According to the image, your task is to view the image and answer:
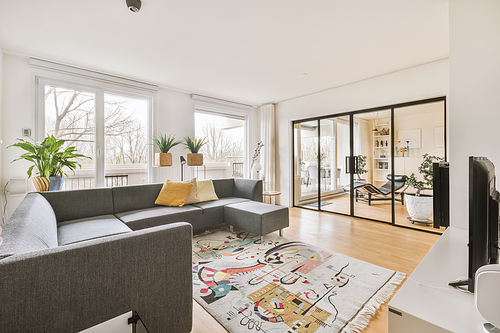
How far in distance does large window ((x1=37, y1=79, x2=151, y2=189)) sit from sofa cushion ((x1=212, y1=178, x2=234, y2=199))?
Answer: 129 cm

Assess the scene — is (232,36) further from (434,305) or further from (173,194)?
(434,305)

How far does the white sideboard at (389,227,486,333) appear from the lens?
0.70m

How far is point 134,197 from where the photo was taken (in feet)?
10.4

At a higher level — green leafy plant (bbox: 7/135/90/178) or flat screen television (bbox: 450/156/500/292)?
green leafy plant (bbox: 7/135/90/178)

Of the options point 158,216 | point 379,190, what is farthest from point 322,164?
point 158,216

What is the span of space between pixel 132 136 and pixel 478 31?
443cm

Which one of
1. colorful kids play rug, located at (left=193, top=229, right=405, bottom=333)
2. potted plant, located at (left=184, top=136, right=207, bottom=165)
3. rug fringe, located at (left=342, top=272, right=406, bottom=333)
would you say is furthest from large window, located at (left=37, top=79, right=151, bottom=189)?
rug fringe, located at (left=342, top=272, right=406, bottom=333)

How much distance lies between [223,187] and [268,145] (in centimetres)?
180

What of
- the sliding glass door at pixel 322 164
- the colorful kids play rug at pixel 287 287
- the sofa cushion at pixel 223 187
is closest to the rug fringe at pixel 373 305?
the colorful kids play rug at pixel 287 287

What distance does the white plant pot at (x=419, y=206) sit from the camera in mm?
3426

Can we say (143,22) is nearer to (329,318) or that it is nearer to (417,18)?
(417,18)

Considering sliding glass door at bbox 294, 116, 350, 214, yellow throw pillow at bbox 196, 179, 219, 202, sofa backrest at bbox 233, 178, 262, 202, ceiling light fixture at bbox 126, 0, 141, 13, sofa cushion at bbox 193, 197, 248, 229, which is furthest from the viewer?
sliding glass door at bbox 294, 116, 350, 214

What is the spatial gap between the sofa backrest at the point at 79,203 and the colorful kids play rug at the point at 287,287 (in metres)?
1.33

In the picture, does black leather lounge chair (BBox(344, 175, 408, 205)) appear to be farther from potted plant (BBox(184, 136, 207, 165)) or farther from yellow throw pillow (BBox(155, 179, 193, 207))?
yellow throw pillow (BBox(155, 179, 193, 207))
